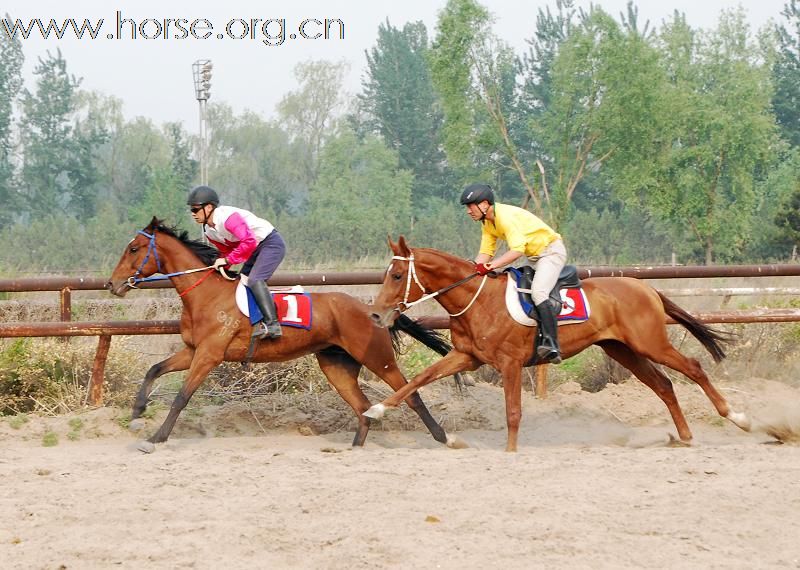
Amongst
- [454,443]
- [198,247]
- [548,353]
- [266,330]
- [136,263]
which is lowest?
[454,443]

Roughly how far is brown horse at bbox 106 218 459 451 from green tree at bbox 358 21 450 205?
58.2 metres

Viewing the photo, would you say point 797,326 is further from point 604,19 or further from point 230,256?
point 604,19

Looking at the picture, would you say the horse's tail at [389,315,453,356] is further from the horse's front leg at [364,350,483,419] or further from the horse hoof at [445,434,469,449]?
the horse hoof at [445,434,469,449]

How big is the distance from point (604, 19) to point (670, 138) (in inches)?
219

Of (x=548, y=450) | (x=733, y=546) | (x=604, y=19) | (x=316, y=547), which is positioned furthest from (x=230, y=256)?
(x=604, y=19)

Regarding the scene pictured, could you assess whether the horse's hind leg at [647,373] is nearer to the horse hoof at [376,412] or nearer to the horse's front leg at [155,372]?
the horse hoof at [376,412]

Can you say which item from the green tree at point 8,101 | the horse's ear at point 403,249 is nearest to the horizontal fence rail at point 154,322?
the horse's ear at point 403,249

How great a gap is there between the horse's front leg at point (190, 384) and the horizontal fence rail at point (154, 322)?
996mm

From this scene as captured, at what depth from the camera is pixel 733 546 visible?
507cm

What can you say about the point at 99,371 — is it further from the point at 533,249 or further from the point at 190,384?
the point at 533,249

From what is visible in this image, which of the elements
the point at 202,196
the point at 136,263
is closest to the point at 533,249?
the point at 202,196

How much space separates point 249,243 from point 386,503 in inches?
132

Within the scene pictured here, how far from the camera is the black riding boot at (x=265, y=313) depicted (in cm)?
850

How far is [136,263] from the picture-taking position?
344 inches
